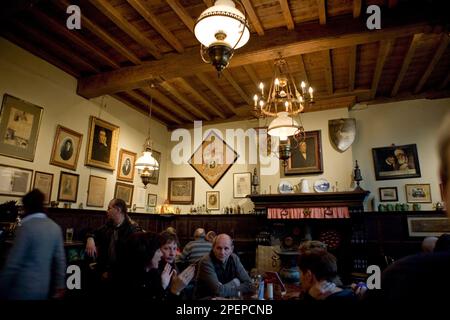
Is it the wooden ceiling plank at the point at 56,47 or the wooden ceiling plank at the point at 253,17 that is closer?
the wooden ceiling plank at the point at 253,17

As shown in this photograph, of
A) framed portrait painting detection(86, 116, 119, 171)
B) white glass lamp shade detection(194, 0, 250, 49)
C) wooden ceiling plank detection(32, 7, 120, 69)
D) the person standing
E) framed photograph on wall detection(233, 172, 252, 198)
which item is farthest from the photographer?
framed photograph on wall detection(233, 172, 252, 198)

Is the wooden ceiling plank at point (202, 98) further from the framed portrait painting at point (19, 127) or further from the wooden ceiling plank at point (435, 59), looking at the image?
the wooden ceiling plank at point (435, 59)

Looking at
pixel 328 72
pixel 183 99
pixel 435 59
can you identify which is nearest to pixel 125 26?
pixel 183 99

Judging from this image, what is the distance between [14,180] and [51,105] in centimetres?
147

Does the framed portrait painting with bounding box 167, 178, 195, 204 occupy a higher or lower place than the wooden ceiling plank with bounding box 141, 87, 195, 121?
lower

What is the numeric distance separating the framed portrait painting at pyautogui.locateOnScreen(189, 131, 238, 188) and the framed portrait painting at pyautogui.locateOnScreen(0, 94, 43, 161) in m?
4.12

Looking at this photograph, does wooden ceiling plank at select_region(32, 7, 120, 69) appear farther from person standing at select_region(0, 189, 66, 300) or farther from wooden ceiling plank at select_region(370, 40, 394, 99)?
wooden ceiling plank at select_region(370, 40, 394, 99)

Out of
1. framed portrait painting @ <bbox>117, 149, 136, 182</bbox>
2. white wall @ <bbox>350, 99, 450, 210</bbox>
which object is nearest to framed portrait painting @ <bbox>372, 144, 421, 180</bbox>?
white wall @ <bbox>350, 99, 450, 210</bbox>

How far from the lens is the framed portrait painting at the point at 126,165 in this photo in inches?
251

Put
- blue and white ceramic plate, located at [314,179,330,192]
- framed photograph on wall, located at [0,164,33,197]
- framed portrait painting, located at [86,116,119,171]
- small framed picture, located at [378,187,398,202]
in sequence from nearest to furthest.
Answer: framed photograph on wall, located at [0,164,33,197], framed portrait painting, located at [86,116,119,171], small framed picture, located at [378,187,398,202], blue and white ceramic plate, located at [314,179,330,192]

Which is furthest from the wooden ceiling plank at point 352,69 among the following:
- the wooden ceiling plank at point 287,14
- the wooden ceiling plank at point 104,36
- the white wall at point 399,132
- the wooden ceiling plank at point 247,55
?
the wooden ceiling plank at point 104,36

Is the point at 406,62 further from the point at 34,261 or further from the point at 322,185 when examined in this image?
the point at 34,261

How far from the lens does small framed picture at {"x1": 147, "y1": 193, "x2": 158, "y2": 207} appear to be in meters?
7.38

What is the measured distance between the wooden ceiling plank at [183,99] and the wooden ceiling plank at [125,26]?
0.93 meters
